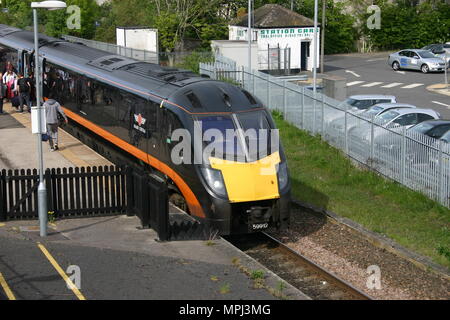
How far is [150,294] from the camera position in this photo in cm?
1212

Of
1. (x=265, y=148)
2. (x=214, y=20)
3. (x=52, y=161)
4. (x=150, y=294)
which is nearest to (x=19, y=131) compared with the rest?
(x=52, y=161)

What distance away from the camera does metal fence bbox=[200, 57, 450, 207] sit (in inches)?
752

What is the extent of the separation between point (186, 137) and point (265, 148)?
165 centimetres

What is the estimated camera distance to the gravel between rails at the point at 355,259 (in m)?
13.5

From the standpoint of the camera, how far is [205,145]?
50.1 feet

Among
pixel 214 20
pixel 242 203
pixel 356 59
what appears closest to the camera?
pixel 242 203

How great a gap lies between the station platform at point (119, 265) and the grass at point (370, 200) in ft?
14.0

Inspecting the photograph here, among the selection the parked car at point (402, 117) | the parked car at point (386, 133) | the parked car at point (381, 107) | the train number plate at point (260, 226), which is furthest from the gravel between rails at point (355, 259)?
the parked car at point (381, 107)

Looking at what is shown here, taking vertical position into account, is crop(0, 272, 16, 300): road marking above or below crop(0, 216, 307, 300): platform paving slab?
above

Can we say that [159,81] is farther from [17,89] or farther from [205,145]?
[17,89]

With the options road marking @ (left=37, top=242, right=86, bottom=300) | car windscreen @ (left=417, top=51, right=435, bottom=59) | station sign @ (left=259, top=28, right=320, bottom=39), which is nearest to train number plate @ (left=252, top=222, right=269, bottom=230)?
road marking @ (left=37, top=242, right=86, bottom=300)

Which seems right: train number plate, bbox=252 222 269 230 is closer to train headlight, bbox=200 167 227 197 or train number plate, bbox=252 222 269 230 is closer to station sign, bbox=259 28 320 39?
train headlight, bbox=200 167 227 197

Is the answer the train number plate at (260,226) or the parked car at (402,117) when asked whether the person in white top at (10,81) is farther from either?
the train number plate at (260,226)

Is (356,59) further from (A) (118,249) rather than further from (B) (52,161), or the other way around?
(A) (118,249)
